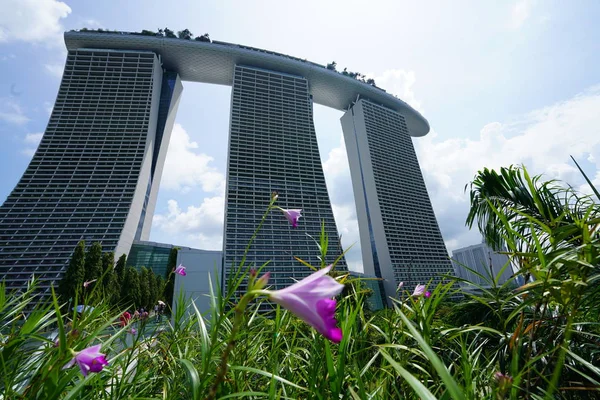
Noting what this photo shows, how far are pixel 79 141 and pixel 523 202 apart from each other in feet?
94.7

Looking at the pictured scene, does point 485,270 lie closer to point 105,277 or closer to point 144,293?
point 105,277

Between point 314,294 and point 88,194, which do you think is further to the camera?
point 88,194

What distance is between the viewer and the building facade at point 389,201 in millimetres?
28688

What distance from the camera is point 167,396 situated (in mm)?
975

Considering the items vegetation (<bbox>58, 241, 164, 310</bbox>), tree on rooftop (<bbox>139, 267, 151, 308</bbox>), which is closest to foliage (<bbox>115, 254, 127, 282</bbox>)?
vegetation (<bbox>58, 241, 164, 310</bbox>)

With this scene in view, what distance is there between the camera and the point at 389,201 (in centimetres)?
3142

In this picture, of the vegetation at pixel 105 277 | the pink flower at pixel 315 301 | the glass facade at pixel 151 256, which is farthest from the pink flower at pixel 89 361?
the glass facade at pixel 151 256

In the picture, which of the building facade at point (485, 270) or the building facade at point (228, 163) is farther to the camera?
the building facade at point (228, 163)

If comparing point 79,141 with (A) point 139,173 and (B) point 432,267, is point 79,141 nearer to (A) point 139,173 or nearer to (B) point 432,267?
(A) point 139,173

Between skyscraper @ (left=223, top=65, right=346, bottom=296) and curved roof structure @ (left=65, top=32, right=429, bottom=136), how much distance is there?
1.27 m

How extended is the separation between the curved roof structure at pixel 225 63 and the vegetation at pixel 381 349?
3211cm

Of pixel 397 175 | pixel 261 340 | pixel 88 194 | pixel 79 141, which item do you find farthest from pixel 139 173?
pixel 397 175

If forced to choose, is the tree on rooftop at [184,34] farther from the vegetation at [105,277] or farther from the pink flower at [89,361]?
the pink flower at [89,361]

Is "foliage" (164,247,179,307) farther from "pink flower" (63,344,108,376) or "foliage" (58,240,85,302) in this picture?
"pink flower" (63,344,108,376)
